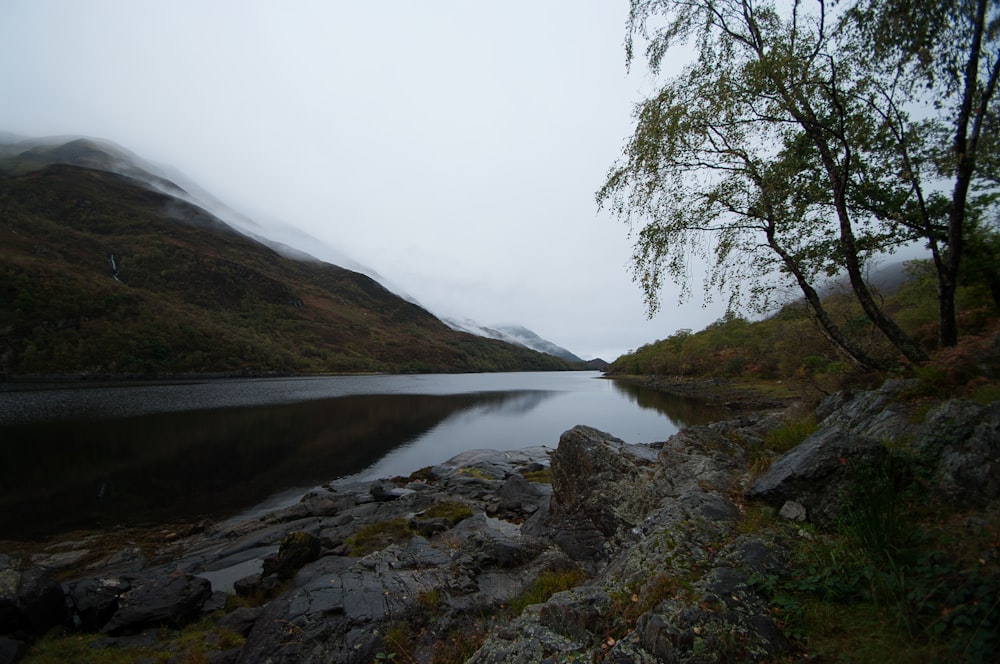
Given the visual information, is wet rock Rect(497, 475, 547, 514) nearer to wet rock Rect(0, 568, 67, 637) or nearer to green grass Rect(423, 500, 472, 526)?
green grass Rect(423, 500, 472, 526)

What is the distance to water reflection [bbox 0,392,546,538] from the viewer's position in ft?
66.4

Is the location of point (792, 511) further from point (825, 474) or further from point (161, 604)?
point (161, 604)

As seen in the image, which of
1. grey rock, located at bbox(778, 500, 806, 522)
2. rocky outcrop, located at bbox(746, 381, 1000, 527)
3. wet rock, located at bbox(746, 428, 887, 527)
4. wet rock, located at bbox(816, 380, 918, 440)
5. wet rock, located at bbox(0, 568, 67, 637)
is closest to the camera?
rocky outcrop, located at bbox(746, 381, 1000, 527)

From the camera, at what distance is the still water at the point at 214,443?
21.2 metres

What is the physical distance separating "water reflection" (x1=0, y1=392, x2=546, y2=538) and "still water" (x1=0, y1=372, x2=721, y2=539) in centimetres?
9

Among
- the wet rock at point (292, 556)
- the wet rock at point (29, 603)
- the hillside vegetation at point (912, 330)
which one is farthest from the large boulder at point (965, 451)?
the wet rock at point (29, 603)

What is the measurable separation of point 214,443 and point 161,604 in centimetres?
2797

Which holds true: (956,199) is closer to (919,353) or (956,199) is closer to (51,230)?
(919,353)

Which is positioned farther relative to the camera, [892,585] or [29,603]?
[29,603]

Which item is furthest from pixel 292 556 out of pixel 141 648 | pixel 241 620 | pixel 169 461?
pixel 169 461

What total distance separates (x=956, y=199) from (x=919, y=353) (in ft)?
11.2

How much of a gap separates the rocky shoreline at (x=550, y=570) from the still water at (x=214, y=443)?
20.5ft

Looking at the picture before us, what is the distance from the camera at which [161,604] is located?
1016cm

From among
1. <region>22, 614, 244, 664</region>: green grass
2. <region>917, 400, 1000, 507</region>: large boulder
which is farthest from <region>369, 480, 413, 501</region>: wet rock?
<region>917, 400, 1000, 507</region>: large boulder
